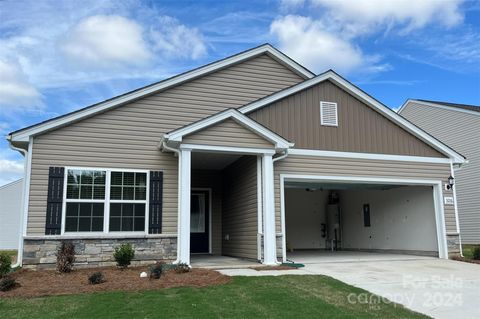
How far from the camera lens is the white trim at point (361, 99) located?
1263 cm

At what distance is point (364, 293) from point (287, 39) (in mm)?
11753

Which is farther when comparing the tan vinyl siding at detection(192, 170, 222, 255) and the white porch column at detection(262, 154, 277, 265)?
the tan vinyl siding at detection(192, 170, 222, 255)

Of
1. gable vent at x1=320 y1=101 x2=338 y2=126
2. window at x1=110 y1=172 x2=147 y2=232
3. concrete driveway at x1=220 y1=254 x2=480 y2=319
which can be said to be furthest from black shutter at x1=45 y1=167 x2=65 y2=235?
gable vent at x1=320 y1=101 x2=338 y2=126

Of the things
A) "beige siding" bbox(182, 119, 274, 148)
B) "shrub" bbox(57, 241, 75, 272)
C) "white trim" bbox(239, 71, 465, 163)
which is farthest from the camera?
"white trim" bbox(239, 71, 465, 163)

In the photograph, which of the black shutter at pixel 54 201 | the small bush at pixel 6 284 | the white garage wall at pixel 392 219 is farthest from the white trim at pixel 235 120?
the white garage wall at pixel 392 219

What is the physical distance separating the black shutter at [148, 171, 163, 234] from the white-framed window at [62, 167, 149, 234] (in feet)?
0.41

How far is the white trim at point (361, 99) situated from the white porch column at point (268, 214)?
72.6 inches

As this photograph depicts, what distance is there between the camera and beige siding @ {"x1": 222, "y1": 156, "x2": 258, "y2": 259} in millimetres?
12102

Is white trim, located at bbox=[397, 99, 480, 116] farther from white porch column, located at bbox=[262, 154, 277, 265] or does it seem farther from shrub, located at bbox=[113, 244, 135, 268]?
shrub, located at bbox=[113, 244, 135, 268]

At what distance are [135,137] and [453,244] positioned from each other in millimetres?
9917

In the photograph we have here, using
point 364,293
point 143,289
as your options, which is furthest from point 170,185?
point 364,293

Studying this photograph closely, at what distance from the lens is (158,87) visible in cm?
1282

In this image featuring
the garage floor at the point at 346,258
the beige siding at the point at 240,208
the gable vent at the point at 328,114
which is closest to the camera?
the beige siding at the point at 240,208

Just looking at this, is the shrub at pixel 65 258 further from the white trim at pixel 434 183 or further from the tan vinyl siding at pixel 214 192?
the white trim at pixel 434 183
